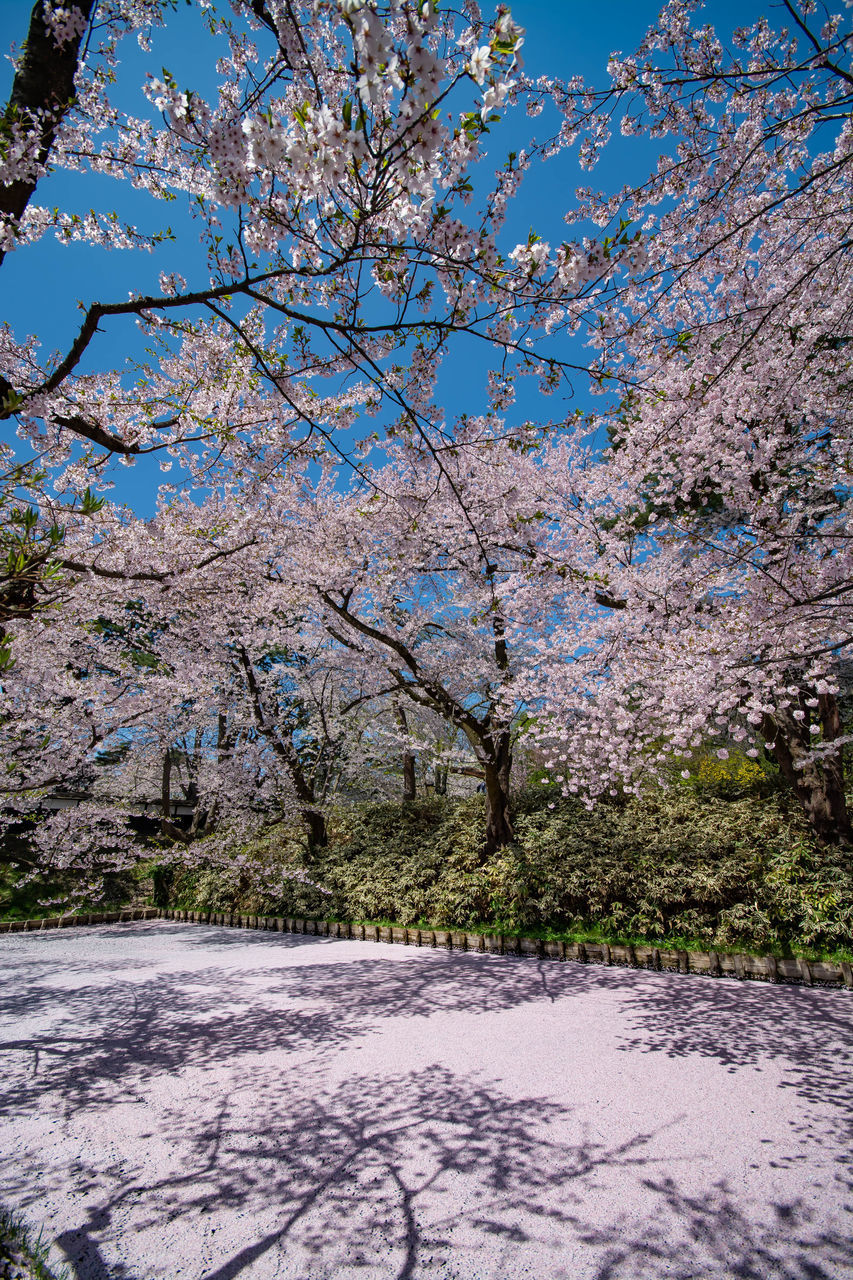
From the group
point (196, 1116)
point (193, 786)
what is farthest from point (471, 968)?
point (193, 786)

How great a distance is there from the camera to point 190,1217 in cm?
226

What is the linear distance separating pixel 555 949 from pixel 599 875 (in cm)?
117

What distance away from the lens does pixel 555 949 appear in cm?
669

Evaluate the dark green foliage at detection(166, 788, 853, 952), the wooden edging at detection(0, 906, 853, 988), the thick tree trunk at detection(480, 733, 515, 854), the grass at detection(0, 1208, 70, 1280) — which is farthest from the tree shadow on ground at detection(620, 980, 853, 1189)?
the thick tree trunk at detection(480, 733, 515, 854)

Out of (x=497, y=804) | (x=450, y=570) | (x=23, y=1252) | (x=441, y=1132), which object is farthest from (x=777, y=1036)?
(x=450, y=570)

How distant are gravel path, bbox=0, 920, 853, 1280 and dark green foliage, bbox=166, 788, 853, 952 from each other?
969 millimetres

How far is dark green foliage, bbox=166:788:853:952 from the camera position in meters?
6.00

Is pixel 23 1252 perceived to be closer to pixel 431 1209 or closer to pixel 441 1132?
pixel 431 1209

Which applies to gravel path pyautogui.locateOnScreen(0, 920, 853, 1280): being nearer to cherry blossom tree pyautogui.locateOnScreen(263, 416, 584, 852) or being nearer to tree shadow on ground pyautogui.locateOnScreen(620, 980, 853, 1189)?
tree shadow on ground pyautogui.locateOnScreen(620, 980, 853, 1189)

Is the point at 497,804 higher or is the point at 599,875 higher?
the point at 497,804

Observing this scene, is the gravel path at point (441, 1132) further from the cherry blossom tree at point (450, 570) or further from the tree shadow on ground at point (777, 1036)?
the cherry blossom tree at point (450, 570)

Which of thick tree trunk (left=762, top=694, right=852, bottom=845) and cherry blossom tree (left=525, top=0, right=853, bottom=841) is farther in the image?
thick tree trunk (left=762, top=694, right=852, bottom=845)

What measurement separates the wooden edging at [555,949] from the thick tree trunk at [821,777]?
76.6 inches

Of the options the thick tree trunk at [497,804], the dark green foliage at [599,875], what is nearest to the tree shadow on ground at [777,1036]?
the dark green foliage at [599,875]
